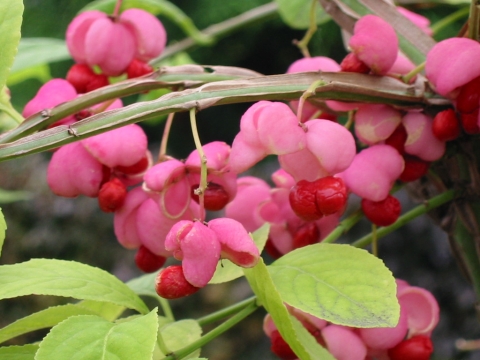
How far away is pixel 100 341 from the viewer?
0.23 m

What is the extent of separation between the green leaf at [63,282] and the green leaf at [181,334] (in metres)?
0.02

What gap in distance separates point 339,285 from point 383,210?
79 millimetres

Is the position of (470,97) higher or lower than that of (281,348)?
higher

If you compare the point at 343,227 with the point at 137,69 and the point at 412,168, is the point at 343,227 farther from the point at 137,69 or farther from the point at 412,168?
the point at 137,69

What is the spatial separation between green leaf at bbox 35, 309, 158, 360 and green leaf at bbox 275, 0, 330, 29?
0.33m

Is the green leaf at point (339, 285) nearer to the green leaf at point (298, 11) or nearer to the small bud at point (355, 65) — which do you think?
the small bud at point (355, 65)

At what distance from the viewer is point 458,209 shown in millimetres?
363

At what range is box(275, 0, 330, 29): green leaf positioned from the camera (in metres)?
0.49

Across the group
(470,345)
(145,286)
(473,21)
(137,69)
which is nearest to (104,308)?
(145,286)

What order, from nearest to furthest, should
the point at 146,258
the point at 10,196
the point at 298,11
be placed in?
the point at 146,258
the point at 298,11
the point at 10,196

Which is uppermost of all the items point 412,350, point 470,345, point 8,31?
point 8,31

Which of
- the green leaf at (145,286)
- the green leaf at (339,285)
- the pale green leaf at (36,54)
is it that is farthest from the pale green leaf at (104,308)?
the pale green leaf at (36,54)

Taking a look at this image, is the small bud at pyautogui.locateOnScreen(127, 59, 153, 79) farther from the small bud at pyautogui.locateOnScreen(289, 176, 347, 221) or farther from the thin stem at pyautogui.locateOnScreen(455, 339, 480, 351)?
→ the thin stem at pyautogui.locateOnScreen(455, 339, 480, 351)

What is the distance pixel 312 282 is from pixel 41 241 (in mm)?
1602
